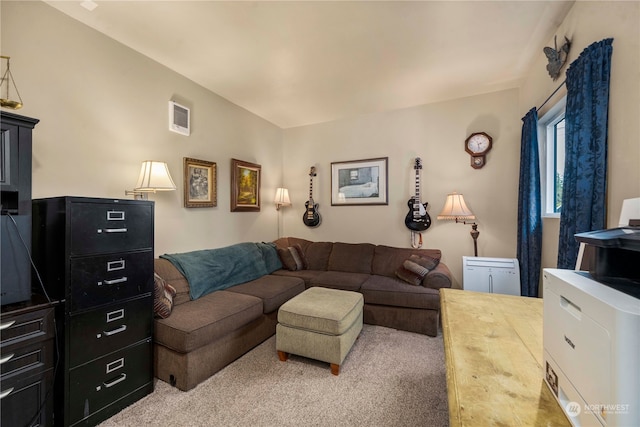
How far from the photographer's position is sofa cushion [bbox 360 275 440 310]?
261 cm

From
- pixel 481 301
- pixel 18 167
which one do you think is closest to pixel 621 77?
pixel 481 301

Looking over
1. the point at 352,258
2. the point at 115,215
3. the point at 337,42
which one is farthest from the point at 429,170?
the point at 115,215

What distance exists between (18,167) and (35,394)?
1.16m

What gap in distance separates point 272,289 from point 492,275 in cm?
239

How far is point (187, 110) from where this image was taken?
2713mm

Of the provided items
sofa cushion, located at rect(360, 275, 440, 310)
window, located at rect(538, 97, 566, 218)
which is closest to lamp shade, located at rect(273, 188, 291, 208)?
sofa cushion, located at rect(360, 275, 440, 310)

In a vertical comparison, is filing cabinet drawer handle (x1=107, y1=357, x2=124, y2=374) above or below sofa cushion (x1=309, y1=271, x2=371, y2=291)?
below

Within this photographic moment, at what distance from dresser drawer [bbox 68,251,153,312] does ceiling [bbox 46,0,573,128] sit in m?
1.72

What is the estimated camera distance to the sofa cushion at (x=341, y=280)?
2965mm

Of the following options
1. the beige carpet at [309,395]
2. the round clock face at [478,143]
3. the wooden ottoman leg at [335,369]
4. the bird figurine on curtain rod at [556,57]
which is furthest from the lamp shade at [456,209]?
the wooden ottoman leg at [335,369]

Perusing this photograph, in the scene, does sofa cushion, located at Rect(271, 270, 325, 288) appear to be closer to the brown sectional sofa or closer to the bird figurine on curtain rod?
the brown sectional sofa

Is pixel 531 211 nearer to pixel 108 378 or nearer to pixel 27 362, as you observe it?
pixel 108 378

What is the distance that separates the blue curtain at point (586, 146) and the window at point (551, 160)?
835mm

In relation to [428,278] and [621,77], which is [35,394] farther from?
[621,77]
